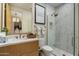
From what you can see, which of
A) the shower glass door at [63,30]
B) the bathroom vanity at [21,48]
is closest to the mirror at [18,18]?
the bathroom vanity at [21,48]

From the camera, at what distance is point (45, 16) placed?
179cm

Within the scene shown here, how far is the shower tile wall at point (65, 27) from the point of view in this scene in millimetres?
1735

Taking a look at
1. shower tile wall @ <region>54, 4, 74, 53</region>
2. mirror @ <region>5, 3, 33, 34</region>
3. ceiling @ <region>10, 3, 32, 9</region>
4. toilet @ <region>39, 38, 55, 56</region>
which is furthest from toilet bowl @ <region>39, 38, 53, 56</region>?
ceiling @ <region>10, 3, 32, 9</region>

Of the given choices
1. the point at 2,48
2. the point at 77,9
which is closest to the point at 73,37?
the point at 77,9

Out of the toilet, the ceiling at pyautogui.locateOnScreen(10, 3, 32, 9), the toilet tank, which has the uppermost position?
the ceiling at pyautogui.locateOnScreen(10, 3, 32, 9)

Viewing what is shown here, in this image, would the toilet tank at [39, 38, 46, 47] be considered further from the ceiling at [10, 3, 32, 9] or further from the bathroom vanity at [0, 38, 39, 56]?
the ceiling at [10, 3, 32, 9]

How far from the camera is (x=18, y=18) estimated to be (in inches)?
69.4

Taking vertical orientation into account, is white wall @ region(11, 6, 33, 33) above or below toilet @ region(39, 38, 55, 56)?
above

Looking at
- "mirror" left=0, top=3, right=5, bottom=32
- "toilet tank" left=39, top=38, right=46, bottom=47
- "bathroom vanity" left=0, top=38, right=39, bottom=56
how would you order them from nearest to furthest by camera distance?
1. "bathroom vanity" left=0, top=38, right=39, bottom=56
2. "mirror" left=0, top=3, right=5, bottom=32
3. "toilet tank" left=39, top=38, right=46, bottom=47

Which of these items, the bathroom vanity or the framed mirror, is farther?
the framed mirror

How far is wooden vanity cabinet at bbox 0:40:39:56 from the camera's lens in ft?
5.11

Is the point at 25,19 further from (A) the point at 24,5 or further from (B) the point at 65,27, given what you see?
(B) the point at 65,27

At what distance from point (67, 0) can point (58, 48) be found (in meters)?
0.72

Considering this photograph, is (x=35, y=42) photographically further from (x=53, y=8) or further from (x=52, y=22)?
(x=53, y=8)
